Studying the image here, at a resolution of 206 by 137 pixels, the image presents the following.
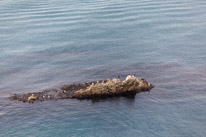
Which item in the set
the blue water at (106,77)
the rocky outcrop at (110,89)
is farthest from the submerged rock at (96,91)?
the blue water at (106,77)

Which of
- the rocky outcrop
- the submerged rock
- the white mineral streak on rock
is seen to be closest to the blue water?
the submerged rock

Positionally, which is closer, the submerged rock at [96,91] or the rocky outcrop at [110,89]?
the submerged rock at [96,91]

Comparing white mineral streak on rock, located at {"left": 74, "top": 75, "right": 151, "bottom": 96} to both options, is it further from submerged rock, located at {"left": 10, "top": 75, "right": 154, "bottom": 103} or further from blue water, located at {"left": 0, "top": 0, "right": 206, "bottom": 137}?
blue water, located at {"left": 0, "top": 0, "right": 206, "bottom": 137}

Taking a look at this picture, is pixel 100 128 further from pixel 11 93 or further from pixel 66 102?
pixel 11 93

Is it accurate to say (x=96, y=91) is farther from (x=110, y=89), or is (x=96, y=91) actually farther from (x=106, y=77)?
(x=106, y=77)

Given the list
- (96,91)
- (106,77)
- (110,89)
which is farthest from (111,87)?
(106,77)

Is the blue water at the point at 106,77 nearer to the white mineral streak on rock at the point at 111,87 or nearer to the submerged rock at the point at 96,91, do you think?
the submerged rock at the point at 96,91

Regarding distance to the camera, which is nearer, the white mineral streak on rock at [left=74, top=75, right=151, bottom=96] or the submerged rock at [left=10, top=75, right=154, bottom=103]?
the submerged rock at [left=10, top=75, right=154, bottom=103]

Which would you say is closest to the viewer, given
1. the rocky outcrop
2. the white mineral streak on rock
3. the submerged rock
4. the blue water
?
the blue water
